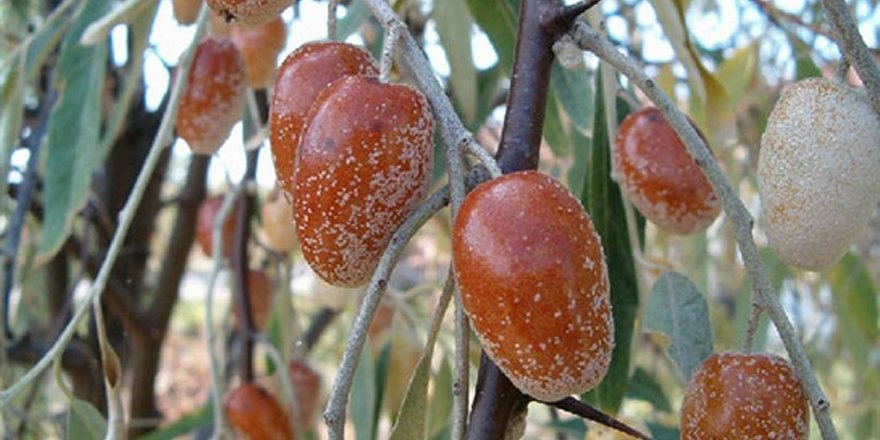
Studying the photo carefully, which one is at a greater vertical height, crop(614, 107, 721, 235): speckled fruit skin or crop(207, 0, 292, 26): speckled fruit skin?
crop(207, 0, 292, 26): speckled fruit skin

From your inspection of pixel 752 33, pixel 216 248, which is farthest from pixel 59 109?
pixel 752 33

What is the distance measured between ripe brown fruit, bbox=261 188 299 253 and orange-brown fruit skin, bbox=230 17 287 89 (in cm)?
18

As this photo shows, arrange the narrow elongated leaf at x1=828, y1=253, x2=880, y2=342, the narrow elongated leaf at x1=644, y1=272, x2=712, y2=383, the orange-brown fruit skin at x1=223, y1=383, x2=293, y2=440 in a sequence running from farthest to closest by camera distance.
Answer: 1. the narrow elongated leaf at x1=828, y1=253, x2=880, y2=342
2. the orange-brown fruit skin at x1=223, y1=383, x2=293, y2=440
3. the narrow elongated leaf at x1=644, y1=272, x2=712, y2=383

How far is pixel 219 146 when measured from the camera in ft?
2.33

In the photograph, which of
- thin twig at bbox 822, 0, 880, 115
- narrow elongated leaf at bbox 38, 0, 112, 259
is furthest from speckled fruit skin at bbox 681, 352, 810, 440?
narrow elongated leaf at bbox 38, 0, 112, 259

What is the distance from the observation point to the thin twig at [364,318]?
38 cm

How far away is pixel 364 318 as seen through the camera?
1.24ft

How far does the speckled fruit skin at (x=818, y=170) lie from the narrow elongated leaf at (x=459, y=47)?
442 mm

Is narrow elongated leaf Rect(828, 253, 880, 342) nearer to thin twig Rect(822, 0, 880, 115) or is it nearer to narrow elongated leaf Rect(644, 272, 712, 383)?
narrow elongated leaf Rect(644, 272, 712, 383)

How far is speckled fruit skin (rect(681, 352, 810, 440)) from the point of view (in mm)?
411

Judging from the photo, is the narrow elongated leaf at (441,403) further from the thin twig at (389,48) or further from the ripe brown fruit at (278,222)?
the thin twig at (389,48)

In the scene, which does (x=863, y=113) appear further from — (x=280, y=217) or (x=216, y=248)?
(x=280, y=217)

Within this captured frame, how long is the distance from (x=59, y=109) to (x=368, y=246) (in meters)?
0.60

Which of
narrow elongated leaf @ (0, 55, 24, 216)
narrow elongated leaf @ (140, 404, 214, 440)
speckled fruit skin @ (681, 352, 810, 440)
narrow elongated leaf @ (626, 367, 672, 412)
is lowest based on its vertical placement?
narrow elongated leaf @ (140, 404, 214, 440)
